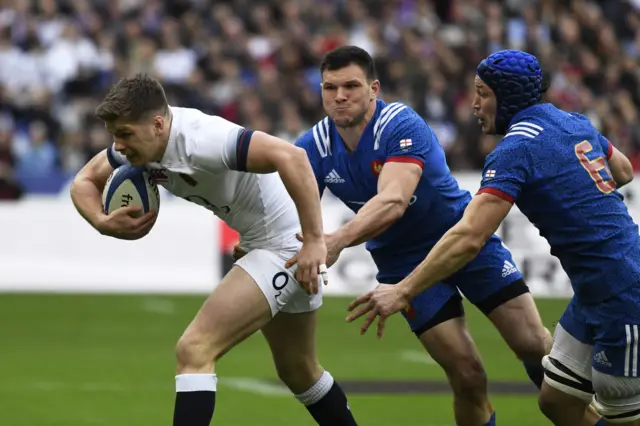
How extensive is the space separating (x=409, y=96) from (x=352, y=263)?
544 cm

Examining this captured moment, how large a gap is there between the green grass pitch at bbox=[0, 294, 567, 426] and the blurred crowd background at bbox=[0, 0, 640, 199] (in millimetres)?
4274

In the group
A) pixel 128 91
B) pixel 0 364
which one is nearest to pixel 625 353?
pixel 128 91

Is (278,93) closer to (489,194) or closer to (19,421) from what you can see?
(19,421)

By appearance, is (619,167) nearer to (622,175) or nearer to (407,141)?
(622,175)

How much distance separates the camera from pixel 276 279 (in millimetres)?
6715

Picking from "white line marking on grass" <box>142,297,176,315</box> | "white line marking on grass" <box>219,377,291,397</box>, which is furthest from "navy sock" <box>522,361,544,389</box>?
"white line marking on grass" <box>142,297,176,315</box>

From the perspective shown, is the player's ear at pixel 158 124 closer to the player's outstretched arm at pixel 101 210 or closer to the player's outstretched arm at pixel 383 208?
the player's outstretched arm at pixel 101 210

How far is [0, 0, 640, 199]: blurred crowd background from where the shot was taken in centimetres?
2050

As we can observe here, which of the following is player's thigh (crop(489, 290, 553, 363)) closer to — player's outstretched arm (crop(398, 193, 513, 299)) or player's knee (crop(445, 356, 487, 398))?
player's knee (crop(445, 356, 487, 398))

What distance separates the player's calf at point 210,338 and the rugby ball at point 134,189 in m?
0.60

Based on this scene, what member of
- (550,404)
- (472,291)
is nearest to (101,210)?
(472,291)

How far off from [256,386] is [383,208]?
4.37 meters

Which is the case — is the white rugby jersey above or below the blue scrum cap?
below

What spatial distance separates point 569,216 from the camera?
20.0ft
